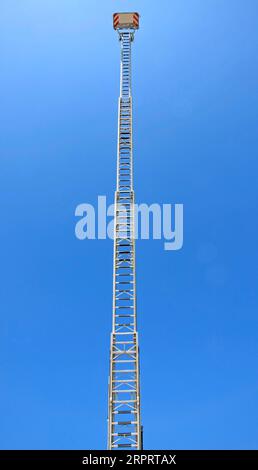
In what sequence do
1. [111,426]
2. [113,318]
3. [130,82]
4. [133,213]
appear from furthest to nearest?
[130,82], [133,213], [113,318], [111,426]

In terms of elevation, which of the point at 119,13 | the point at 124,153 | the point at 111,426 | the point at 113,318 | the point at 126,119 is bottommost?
the point at 111,426

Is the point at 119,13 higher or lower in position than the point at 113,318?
higher

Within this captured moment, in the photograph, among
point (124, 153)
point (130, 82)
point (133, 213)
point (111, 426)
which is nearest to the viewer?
point (111, 426)

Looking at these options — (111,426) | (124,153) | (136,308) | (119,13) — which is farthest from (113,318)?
(119,13)
